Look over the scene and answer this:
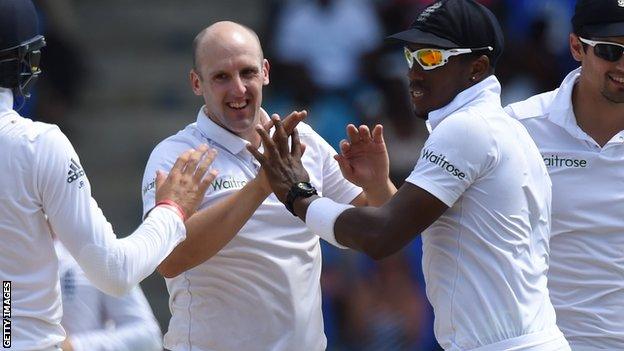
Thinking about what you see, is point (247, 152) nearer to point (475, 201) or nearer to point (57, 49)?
point (475, 201)

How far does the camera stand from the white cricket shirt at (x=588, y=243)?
525 centimetres

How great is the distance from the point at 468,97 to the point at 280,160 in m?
0.74

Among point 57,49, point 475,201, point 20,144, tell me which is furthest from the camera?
point 57,49

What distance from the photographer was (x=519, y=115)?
5527 millimetres

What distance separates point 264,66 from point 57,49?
414 centimetres

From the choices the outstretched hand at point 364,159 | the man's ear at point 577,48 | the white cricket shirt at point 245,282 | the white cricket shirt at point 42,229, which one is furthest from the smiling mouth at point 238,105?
the man's ear at point 577,48

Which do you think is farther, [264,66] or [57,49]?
[57,49]

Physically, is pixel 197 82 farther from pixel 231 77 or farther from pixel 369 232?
pixel 369 232

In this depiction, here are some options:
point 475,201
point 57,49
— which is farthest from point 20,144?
point 57,49

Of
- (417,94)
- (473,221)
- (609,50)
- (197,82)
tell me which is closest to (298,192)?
(417,94)

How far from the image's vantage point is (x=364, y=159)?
5.29 m

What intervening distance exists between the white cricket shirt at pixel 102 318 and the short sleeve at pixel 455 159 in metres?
1.07

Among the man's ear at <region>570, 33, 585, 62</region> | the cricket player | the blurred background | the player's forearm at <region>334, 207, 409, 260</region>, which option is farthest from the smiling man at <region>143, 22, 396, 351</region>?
the blurred background

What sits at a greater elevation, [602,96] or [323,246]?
[602,96]
